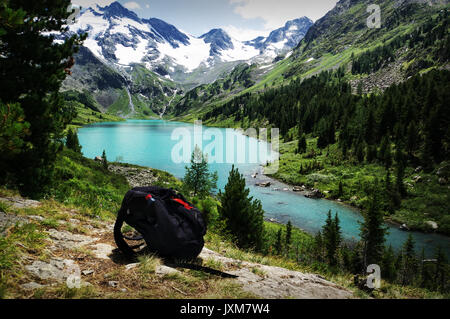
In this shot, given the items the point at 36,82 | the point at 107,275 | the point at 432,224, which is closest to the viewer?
the point at 107,275

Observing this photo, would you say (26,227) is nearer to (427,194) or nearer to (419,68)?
(427,194)

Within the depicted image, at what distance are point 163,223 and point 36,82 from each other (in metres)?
7.39

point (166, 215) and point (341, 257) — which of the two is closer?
point (166, 215)

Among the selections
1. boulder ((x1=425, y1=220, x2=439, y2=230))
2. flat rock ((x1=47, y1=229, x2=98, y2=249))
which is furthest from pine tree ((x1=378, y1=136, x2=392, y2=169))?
flat rock ((x1=47, y1=229, x2=98, y2=249))

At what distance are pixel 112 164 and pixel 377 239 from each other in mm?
59054

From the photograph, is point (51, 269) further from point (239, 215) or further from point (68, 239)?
point (239, 215)

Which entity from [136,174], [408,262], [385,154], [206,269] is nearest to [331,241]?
[408,262]

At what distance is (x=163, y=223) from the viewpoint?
472 cm

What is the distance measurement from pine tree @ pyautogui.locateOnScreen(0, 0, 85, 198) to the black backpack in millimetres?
5331

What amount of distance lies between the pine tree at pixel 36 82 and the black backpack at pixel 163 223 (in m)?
5.33

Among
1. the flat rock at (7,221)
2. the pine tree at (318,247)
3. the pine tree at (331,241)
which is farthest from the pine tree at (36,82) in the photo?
the pine tree at (331,241)

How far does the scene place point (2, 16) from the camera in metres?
4.30

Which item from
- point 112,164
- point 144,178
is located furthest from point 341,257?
point 112,164
